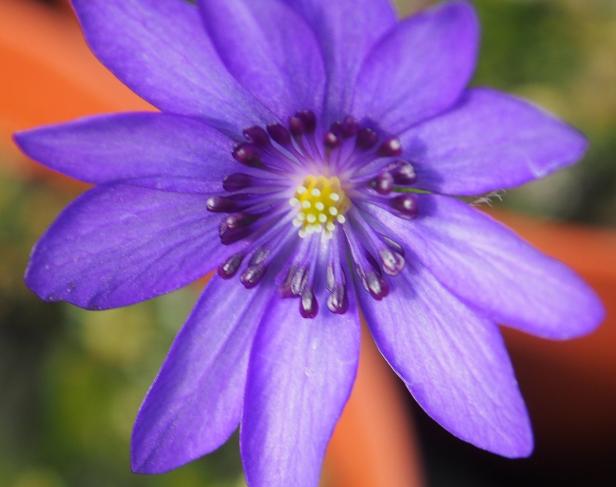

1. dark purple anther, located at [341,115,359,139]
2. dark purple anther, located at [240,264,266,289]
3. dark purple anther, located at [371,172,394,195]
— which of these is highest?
dark purple anther, located at [341,115,359,139]

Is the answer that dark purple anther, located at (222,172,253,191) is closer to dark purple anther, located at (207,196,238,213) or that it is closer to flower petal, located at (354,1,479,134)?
dark purple anther, located at (207,196,238,213)

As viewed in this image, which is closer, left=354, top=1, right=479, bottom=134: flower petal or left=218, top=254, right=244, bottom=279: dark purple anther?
left=354, top=1, right=479, bottom=134: flower petal

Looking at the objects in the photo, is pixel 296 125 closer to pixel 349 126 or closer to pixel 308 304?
pixel 349 126

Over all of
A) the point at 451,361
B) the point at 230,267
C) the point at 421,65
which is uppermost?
the point at 421,65

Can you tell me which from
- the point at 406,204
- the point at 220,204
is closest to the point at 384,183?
the point at 406,204

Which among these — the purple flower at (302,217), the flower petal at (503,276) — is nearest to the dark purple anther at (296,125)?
the purple flower at (302,217)

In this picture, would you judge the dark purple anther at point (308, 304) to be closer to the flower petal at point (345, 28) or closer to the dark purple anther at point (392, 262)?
the dark purple anther at point (392, 262)

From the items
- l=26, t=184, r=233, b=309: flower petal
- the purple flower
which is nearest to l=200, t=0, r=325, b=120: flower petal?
the purple flower

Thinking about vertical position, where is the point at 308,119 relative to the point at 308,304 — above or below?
above
